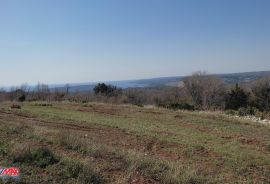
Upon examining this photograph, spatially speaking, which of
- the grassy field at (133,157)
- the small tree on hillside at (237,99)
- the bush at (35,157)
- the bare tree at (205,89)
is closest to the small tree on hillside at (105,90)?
the bare tree at (205,89)

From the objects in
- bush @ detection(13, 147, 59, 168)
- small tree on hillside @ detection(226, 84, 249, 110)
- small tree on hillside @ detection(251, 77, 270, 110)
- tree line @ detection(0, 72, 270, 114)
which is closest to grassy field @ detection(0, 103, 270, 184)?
bush @ detection(13, 147, 59, 168)

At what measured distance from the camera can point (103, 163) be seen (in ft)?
16.5

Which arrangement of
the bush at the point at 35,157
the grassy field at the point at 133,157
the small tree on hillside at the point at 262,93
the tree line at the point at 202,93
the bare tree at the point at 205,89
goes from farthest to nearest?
the bare tree at the point at 205,89 → the small tree on hillside at the point at 262,93 → the tree line at the point at 202,93 → the bush at the point at 35,157 → the grassy field at the point at 133,157

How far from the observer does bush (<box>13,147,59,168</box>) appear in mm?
4398

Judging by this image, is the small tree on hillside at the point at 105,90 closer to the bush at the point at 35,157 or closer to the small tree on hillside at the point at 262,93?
the small tree on hillside at the point at 262,93

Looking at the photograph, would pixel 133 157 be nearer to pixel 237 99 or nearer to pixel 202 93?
pixel 237 99

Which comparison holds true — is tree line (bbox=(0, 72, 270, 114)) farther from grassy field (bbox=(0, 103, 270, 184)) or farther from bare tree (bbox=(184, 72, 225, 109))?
grassy field (bbox=(0, 103, 270, 184))

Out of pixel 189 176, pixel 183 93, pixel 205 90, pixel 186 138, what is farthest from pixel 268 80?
pixel 189 176

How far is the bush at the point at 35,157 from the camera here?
4.40 metres

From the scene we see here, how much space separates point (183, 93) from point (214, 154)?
4039 cm

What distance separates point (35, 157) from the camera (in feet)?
15.0

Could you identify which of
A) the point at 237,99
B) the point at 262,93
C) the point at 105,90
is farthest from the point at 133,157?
the point at 262,93

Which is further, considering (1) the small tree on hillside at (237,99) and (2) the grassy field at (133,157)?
(1) the small tree on hillside at (237,99)

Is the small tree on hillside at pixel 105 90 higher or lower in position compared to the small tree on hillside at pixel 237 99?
higher
